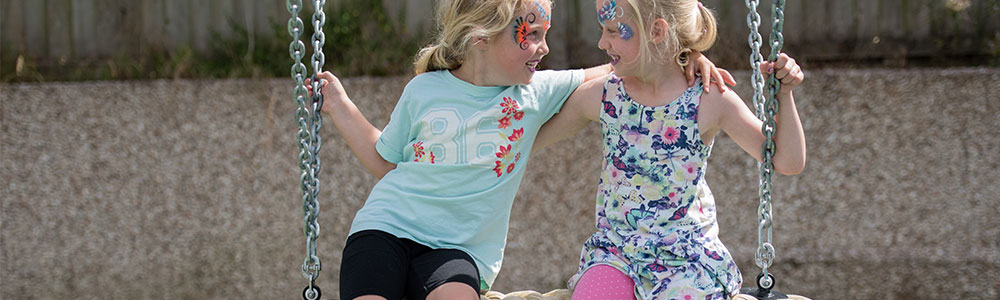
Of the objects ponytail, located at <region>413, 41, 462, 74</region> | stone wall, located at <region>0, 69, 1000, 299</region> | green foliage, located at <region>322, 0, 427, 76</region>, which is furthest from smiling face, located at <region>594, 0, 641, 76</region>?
green foliage, located at <region>322, 0, 427, 76</region>

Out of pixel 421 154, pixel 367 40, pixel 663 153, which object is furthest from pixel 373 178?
pixel 663 153

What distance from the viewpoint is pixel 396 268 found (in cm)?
266

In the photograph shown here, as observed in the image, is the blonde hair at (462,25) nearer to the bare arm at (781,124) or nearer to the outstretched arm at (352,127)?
the outstretched arm at (352,127)

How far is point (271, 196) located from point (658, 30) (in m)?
3.06

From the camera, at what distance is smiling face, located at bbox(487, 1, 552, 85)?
2.85 m

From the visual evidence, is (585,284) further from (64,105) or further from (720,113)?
(64,105)

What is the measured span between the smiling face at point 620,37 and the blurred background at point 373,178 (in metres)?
2.34

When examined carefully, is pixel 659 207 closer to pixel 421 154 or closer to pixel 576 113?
pixel 576 113

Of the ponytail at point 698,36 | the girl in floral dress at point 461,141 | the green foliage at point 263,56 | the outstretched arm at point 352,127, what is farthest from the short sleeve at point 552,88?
the green foliage at point 263,56

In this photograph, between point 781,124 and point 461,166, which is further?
point 461,166

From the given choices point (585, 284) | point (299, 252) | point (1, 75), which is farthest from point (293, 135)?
point (585, 284)

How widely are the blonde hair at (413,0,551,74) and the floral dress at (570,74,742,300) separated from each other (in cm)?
42

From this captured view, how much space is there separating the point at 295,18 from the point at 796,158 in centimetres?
Result: 151

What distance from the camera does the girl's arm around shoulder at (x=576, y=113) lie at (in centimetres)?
294
